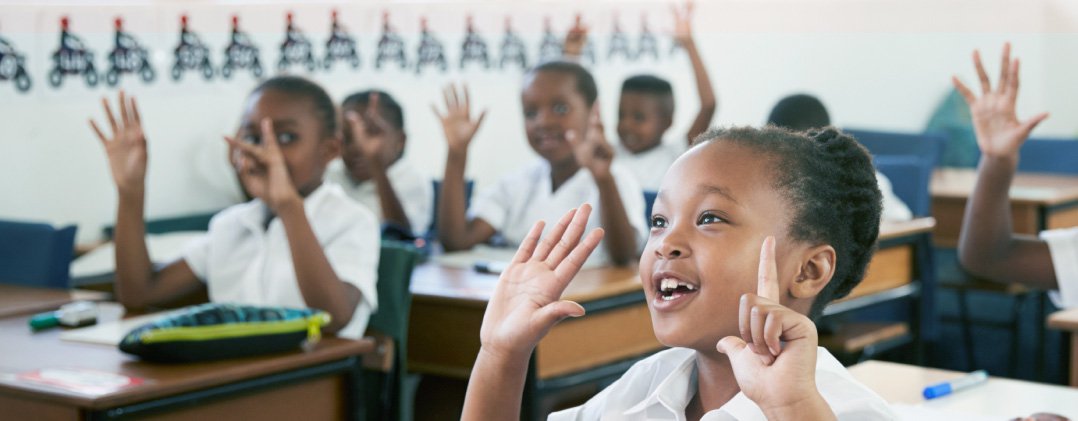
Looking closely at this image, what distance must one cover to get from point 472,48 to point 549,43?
1.56 feet

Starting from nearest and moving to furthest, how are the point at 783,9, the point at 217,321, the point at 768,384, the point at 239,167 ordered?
the point at 768,384 → the point at 217,321 → the point at 239,167 → the point at 783,9

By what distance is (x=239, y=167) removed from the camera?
251 cm

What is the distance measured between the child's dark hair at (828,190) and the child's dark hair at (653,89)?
3018 millimetres

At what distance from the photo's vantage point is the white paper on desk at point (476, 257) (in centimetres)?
323

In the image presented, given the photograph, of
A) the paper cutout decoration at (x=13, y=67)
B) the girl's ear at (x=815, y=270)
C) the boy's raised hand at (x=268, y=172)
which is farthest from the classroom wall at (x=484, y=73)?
the girl's ear at (x=815, y=270)

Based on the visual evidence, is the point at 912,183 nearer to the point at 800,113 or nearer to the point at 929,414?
the point at 800,113

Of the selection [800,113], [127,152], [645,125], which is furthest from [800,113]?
[127,152]

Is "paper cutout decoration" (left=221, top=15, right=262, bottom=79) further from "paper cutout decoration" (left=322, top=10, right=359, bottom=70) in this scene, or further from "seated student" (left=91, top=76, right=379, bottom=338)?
"seated student" (left=91, top=76, right=379, bottom=338)

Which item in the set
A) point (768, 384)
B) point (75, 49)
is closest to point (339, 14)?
point (75, 49)

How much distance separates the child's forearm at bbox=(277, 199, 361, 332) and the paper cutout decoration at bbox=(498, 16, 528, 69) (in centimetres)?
297

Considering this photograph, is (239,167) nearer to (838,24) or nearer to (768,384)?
(768,384)

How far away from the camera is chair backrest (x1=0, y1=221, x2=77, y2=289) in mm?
2787

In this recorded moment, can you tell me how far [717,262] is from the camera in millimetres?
1199

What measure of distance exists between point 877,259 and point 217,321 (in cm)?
198
